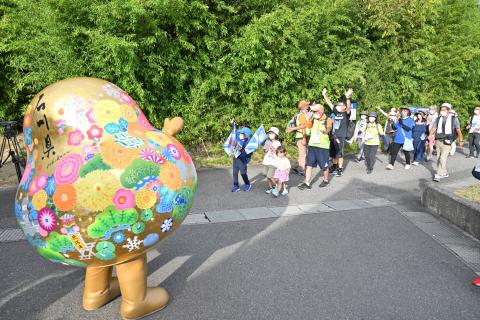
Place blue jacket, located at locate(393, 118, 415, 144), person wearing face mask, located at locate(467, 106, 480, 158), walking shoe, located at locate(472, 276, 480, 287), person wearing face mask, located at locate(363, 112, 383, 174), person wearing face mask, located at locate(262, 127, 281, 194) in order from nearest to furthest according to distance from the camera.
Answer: walking shoe, located at locate(472, 276, 480, 287) < person wearing face mask, located at locate(262, 127, 281, 194) < person wearing face mask, located at locate(363, 112, 383, 174) < blue jacket, located at locate(393, 118, 415, 144) < person wearing face mask, located at locate(467, 106, 480, 158)

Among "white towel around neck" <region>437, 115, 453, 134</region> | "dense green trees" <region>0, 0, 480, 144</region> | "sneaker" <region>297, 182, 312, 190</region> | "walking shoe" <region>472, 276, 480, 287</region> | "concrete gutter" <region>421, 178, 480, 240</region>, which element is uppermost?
"dense green trees" <region>0, 0, 480, 144</region>

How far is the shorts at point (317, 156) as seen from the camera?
6.44 m

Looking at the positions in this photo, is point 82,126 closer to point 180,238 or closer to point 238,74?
point 180,238

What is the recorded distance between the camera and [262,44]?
26.9 ft

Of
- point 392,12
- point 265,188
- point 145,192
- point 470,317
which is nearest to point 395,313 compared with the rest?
point 470,317

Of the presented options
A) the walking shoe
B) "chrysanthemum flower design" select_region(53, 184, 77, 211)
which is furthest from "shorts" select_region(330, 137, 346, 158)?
"chrysanthemum flower design" select_region(53, 184, 77, 211)

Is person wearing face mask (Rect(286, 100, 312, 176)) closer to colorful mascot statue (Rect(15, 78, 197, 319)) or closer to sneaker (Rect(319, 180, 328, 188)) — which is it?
sneaker (Rect(319, 180, 328, 188))

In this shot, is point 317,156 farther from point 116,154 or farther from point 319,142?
point 116,154

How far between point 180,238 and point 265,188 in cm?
250

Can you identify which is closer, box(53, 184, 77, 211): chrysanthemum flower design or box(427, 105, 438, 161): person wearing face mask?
box(53, 184, 77, 211): chrysanthemum flower design

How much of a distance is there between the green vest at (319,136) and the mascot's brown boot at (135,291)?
4.25 metres

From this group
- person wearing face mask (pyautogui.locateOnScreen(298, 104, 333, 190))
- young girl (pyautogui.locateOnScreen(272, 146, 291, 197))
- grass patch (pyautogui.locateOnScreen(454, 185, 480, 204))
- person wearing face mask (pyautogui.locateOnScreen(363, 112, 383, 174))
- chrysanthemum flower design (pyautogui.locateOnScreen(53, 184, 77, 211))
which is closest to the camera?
chrysanthemum flower design (pyautogui.locateOnScreen(53, 184, 77, 211))

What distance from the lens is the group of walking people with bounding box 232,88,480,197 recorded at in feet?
20.2

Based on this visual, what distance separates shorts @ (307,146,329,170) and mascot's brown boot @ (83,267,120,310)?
4349mm
